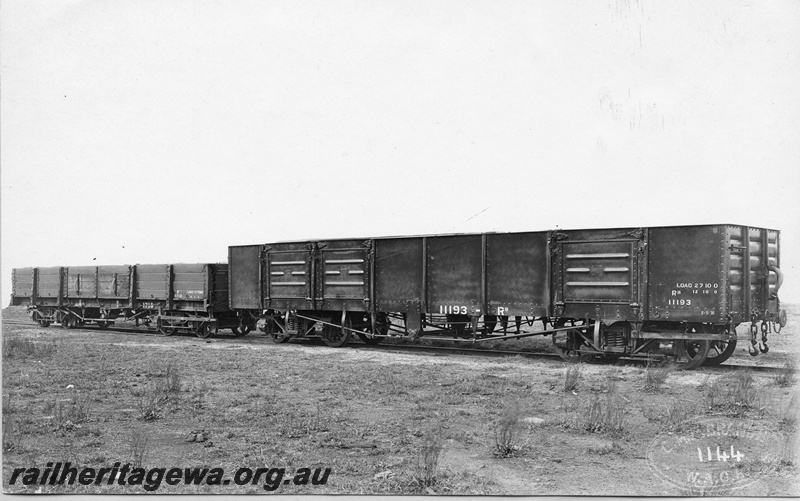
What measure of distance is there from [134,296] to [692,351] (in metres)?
18.5

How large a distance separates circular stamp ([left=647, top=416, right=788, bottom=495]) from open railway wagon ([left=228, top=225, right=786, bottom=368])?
4401 millimetres

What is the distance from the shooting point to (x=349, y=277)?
1747 cm

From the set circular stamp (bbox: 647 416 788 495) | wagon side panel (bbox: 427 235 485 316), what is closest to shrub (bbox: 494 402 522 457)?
circular stamp (bbox: 647 416 788 495)

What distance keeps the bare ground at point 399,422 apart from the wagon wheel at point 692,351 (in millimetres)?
499

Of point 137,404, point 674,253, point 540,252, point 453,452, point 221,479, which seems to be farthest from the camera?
point 540,252

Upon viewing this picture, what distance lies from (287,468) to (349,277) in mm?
10518

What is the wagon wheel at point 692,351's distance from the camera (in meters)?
12.7

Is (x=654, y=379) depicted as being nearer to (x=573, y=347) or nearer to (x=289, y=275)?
(x=573, y=347)

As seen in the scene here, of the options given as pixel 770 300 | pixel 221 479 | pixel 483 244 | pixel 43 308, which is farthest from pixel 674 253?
pixel 43 308

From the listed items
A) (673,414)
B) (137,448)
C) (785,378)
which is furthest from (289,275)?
(785,378)

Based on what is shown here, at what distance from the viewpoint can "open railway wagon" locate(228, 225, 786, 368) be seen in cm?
1268

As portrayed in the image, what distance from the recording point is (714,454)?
766cm

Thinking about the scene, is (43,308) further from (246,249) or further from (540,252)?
(540,252)

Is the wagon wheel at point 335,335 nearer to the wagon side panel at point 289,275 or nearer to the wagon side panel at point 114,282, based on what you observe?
the wagon side panel at point 289,275
